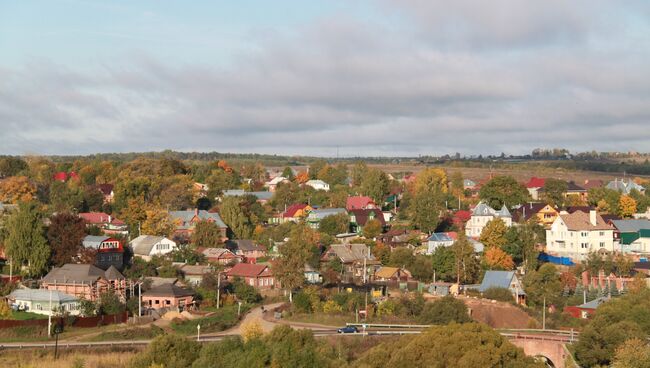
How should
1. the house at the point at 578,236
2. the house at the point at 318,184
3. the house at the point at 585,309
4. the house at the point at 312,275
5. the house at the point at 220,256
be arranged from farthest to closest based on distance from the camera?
the house at the point at 318,184
the house at the point at 578,236
the house at the point at 220,256
the house at the point at 312,275
the house at the point at 585,309

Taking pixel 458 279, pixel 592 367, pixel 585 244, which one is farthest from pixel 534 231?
pixel 592 367

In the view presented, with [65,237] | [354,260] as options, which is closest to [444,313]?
[354,260]

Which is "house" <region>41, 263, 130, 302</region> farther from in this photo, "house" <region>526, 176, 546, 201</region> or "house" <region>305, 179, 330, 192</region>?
"house" <region>526, 176, 546, 201</region>

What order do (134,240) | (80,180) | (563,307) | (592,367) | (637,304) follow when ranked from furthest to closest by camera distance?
(80,180) → (134,240) → (563,307) → (637,304) → (592,367)

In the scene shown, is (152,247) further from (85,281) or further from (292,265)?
(292,265)

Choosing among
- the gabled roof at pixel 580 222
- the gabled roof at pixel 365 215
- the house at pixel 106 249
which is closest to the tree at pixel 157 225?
the house at pixel 106 249

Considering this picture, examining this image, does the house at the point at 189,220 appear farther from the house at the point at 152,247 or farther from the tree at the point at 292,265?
the tree at the point at 292,265

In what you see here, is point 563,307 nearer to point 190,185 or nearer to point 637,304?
point 637,304
